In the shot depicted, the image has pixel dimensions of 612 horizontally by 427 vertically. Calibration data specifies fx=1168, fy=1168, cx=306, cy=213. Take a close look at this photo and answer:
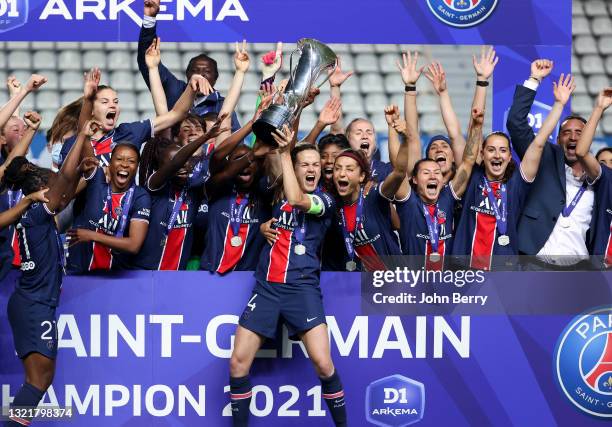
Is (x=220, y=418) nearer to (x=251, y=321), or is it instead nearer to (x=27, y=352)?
(x=251, y=321)

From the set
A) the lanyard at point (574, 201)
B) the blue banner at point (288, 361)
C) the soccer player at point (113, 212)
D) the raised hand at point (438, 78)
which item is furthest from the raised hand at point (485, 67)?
the soccer player at point (113, 212)

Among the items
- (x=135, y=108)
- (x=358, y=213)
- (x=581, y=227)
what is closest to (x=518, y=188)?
(x=581, y=227)

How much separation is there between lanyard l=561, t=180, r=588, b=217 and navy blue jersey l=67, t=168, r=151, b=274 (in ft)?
8.05

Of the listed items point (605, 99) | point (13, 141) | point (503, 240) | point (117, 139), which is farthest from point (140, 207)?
point (605, 99)

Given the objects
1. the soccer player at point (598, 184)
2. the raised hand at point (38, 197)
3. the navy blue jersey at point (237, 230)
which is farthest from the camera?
the soccer player at point (598, 184)

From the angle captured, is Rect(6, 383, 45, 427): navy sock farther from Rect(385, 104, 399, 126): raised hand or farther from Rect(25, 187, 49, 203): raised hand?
Rect(385, 104, 399, 126): raised hand

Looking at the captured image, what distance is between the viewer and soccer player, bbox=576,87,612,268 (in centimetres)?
680

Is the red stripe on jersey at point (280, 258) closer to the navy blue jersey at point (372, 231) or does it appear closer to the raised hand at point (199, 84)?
the navy blue jersey at point (372, 231)

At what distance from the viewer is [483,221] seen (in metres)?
6.77

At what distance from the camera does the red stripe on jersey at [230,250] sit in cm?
652

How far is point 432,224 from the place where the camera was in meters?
6.68

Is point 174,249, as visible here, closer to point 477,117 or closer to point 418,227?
point 418,227

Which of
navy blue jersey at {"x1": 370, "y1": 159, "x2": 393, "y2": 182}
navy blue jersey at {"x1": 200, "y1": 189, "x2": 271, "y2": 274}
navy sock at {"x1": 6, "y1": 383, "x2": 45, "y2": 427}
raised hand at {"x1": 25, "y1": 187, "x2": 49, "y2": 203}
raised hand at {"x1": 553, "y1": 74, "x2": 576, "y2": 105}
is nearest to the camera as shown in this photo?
raised hand at {"x1": 25, "y1": 187, "x2": 49, "y2": 203}

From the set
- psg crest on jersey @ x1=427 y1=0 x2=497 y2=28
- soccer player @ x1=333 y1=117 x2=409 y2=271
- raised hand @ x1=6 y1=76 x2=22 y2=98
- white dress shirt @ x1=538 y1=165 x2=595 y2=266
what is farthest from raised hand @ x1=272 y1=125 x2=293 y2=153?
psg crest on jersey @ x1=427 y1=0 x2=497 y2=28
